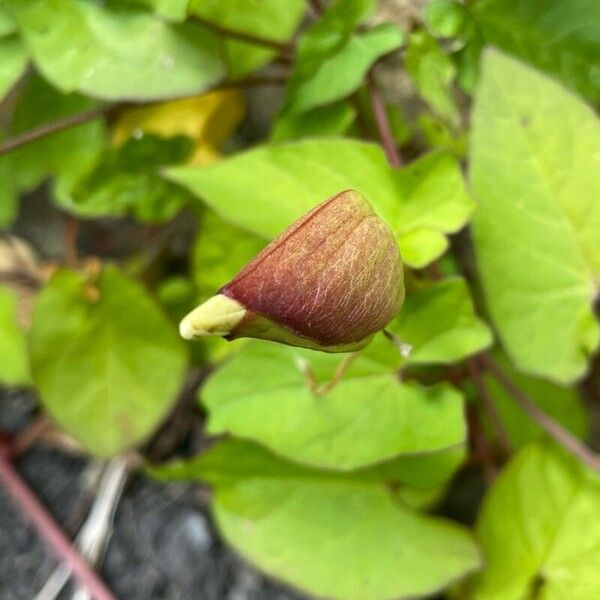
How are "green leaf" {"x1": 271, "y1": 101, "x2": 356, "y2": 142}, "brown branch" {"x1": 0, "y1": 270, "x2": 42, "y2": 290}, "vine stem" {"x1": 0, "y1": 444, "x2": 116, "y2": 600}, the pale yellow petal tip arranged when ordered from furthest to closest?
1. "brown branch" {"x1": 0, "y1": 270, "x2": 42, "y2": 290}
2. "vine stem" {"x1": 0, "y1": 444, "x2": 116, "y2": 600}
3. "green leaf" {"x1": 271, "y1": 101, "x2": 356, "y2": 142}
4. the pale yellow petal tip

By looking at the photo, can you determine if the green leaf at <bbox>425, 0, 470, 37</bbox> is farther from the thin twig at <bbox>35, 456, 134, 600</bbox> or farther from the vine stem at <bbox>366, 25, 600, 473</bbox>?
the thin twig at <bbox>35, 456, 134, 600</bbox>

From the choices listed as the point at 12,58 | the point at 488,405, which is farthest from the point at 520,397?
the point at 12,58

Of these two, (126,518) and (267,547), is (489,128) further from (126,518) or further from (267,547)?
(126,518)

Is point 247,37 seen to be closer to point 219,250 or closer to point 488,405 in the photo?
point 219,250

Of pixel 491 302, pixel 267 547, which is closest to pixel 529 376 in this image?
pixel 491 302

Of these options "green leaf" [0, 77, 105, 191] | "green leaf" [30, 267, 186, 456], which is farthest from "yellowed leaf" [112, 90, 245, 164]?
Answer: "green leaf" [30, 267, 186, 456]

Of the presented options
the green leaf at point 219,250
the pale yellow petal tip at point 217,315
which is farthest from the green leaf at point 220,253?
the pale yellow petal tip at point 217,315

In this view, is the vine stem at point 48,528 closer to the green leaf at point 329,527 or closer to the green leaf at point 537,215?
the green leaf at point 329,527
